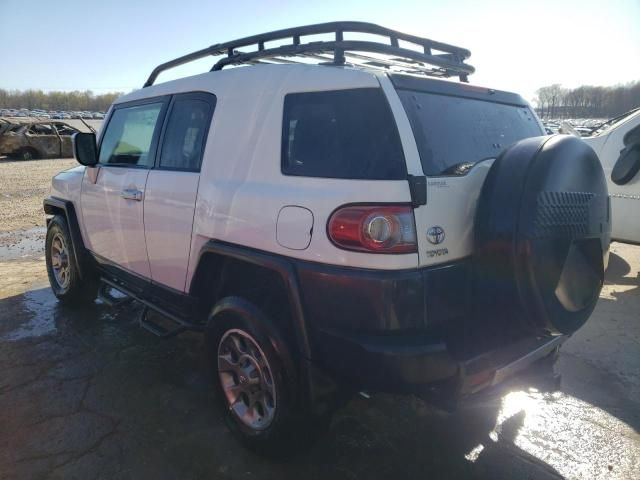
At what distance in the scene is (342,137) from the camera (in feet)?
6.86

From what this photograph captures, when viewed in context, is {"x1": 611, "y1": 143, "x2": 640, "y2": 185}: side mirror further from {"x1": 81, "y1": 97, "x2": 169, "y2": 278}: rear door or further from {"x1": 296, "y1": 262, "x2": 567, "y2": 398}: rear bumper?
{"x1": 81, "y1": 97, "x2": 169, "y2": 278}: rear door

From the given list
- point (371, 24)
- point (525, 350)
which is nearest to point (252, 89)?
point (371, 24)

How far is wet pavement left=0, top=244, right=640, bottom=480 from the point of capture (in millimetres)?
2404

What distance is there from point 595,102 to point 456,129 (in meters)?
53.2

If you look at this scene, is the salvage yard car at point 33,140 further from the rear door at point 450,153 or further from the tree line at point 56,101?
the tree line at point 56,101

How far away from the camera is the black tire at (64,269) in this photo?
14.5ft

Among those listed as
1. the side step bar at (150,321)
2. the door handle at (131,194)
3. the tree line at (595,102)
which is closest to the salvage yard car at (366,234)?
the side step bar at (150,321)

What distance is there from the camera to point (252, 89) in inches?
98.2

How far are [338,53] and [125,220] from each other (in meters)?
2.05

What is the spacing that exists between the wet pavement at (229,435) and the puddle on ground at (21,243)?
3.25 m

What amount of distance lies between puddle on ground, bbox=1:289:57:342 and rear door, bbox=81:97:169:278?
2.80 ft

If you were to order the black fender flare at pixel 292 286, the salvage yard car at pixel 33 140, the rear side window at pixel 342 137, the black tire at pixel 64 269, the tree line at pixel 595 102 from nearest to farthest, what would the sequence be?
the rear side window at pixel 342 137
the black fender flare at pixel 292 286
the black tire at pixel 64 269
the salvage yard car at pixel 33 140
the tree line at pixel 595 102

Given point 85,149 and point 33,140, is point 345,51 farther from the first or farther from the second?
point 33,140

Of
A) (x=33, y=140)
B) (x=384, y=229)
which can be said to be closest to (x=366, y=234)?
(x=384, y=229)
